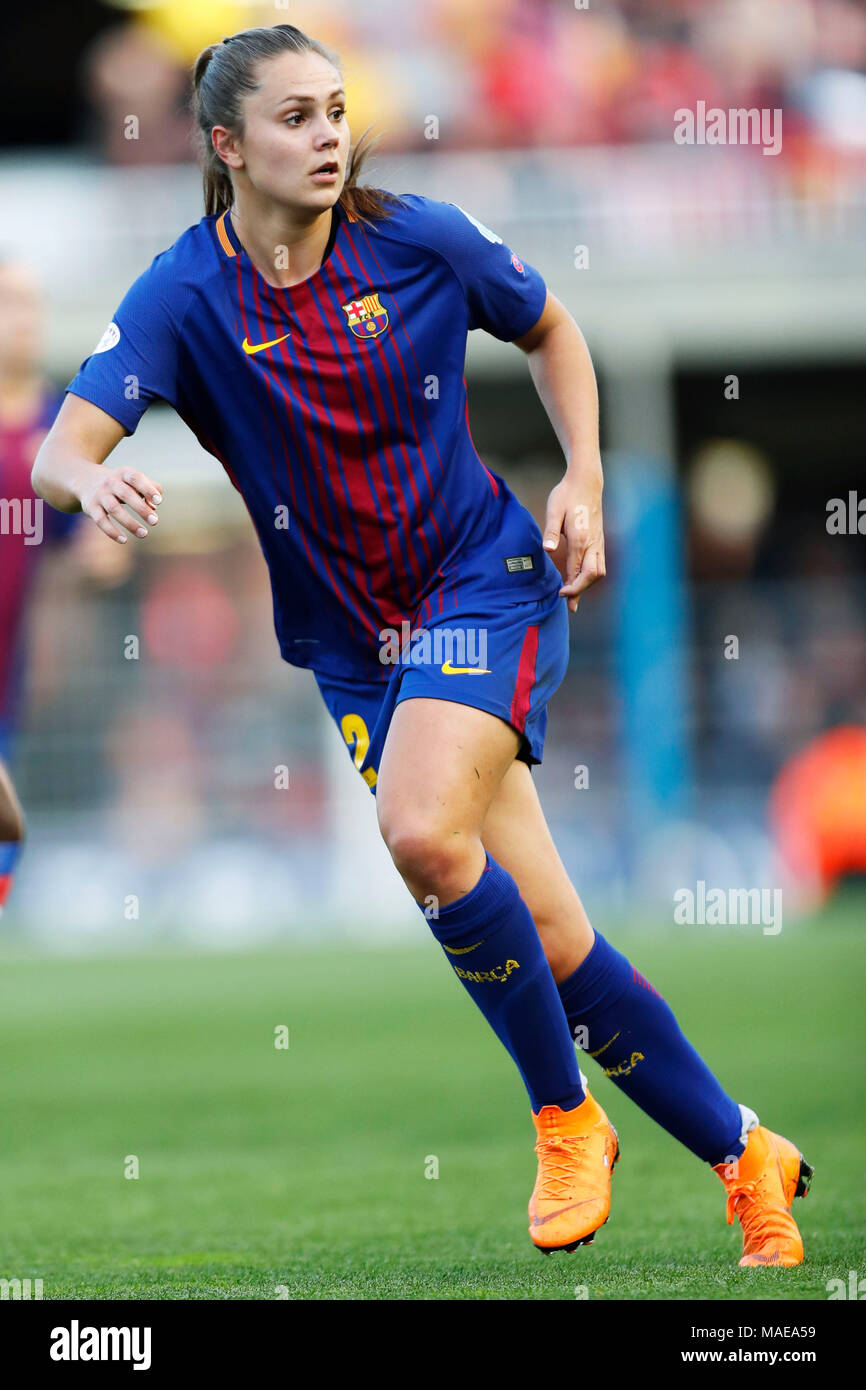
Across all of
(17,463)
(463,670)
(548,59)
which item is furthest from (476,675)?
(548,59)

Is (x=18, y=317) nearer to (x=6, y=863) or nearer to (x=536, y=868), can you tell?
(x=6, y=863)

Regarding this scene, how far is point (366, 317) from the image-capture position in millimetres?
3455

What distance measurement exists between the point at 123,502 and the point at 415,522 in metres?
0.62

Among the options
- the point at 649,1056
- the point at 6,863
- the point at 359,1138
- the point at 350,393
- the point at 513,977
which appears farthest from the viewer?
the point at 359,1138

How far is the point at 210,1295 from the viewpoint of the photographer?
307 cm

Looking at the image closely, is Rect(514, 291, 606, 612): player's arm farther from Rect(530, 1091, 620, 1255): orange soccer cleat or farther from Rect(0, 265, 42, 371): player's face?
Rect(0, 265, 42, 371): player's face

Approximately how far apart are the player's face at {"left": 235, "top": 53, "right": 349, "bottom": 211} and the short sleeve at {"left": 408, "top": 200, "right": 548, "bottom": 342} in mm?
236

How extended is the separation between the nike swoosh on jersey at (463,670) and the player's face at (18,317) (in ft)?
9.76

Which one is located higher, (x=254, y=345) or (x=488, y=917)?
(x=254, y=345)

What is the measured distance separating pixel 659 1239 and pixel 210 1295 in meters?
1.05
